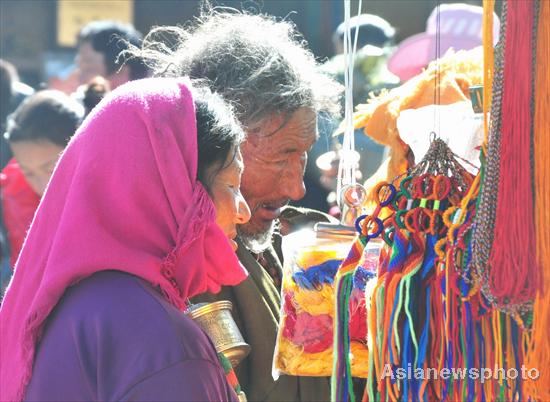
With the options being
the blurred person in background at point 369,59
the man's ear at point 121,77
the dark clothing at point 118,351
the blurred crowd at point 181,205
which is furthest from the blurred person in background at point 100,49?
the dark clothing at point 118,351

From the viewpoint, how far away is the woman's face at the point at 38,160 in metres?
3.51

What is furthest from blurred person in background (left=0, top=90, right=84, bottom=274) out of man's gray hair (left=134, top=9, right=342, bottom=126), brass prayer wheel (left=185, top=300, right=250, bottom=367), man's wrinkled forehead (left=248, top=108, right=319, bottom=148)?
brass prayer wheel (left=185, top=300, right=250, bottom=367)

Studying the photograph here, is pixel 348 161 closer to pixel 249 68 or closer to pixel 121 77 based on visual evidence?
pixel 249 68

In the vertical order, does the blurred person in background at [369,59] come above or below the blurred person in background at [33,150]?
above

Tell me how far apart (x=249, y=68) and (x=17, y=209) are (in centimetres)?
155

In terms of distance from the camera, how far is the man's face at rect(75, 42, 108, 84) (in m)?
4.95

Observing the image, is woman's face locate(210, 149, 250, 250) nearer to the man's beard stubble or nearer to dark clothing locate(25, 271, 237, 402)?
dark clothing locate(25, 271, 237, 402)

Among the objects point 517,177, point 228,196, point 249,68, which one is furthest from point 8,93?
point 517,177

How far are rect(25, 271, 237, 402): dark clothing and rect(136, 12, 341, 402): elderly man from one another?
34.8 inches

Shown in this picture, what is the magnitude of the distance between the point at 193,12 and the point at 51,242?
11.1 feet

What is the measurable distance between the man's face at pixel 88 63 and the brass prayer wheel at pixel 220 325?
3137 mm

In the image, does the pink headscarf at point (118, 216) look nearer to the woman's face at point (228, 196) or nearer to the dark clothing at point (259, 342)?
the woman's face at point (228, 196)

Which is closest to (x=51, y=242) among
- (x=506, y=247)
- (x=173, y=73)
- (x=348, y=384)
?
(x=348, y=384)

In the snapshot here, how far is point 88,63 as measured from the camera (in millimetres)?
5047
